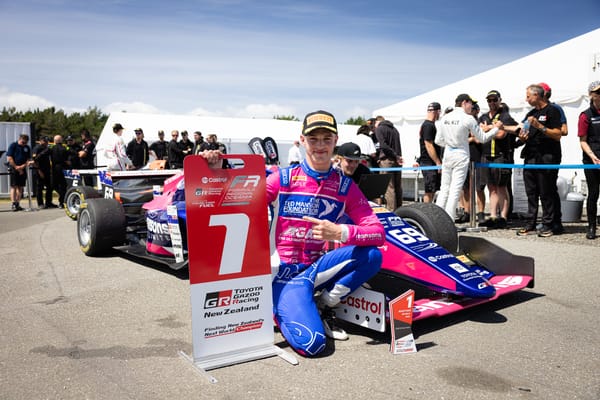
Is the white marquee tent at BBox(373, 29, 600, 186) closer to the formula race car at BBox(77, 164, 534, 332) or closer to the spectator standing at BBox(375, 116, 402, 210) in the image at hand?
the spectator standing at BBox(375, 116, 402, 210)

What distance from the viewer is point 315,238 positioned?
354 centimetres

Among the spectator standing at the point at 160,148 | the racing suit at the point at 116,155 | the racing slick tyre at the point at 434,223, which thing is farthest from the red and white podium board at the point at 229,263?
the spectator standing at the point at 160,148

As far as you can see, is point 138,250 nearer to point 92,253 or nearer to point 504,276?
point 92,253

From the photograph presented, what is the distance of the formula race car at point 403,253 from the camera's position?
12.3 ft

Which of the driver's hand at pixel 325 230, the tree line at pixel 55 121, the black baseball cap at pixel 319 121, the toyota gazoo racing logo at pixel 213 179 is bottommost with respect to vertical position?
the driver's hand at pixel 325 230

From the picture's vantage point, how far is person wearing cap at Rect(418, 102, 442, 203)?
29.8ft

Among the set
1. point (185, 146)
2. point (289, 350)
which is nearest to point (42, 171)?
point (185, 146)

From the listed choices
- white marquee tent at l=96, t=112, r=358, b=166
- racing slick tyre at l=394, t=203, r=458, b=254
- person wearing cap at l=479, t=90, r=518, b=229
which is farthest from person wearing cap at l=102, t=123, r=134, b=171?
white marquee tent at l=96, t=112, r=358, b=166

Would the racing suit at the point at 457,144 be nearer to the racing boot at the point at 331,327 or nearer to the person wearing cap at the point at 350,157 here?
the person wearing cap at the point at 350,157

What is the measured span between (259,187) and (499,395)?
5.95 feet

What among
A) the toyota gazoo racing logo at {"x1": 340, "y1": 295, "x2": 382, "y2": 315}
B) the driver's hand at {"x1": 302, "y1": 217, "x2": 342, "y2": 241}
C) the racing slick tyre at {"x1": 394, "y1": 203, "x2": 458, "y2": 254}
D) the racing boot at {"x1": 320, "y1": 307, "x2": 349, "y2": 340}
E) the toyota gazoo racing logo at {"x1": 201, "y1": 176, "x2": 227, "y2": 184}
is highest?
the toyota gazoo racing logo at {"x1": 201, "y1": 176, "x2": 227, "y2": 184}

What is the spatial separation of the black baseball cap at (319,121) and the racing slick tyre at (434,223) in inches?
73.5

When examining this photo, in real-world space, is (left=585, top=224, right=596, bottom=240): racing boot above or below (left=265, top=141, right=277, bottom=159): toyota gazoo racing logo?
below

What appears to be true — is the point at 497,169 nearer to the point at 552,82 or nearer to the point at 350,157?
the point at 552,82
